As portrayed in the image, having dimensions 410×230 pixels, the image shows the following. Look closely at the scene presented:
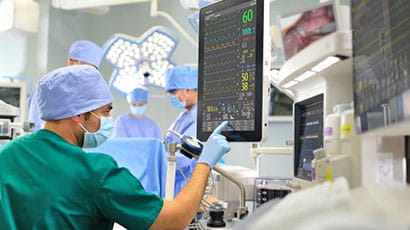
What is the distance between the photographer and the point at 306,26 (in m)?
0.57

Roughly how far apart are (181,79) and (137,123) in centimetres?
171

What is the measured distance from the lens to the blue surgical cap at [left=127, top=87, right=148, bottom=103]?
14.8 feet

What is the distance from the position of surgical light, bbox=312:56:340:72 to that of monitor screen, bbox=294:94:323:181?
208mm

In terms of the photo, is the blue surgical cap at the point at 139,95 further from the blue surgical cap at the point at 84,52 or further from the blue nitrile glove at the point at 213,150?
the blue nitrile glove at the point at 213,150

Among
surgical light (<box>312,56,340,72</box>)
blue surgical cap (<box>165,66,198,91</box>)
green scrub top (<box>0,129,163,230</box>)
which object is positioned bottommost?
green scrub top (<box>0,129,163,230</box>)

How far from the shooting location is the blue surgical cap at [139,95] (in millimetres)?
4519

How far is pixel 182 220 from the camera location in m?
1.30

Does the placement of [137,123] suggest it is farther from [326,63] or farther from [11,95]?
[326,63]

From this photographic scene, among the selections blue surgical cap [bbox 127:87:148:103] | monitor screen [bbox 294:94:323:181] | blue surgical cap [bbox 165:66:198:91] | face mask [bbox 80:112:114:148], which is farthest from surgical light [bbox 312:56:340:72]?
blue surgical cap [bbox 127:87:148:103]

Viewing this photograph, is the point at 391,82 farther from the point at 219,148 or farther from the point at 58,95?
the point at 58,95

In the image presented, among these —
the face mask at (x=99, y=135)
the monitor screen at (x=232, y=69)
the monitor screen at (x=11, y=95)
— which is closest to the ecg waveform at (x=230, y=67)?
the monitor screen at (x=232, y=69)

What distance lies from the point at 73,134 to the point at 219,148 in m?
0.48

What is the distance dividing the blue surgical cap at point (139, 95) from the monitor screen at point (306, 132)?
3370 mm

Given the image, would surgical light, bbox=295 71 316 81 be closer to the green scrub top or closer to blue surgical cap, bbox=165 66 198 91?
the green scrub top
